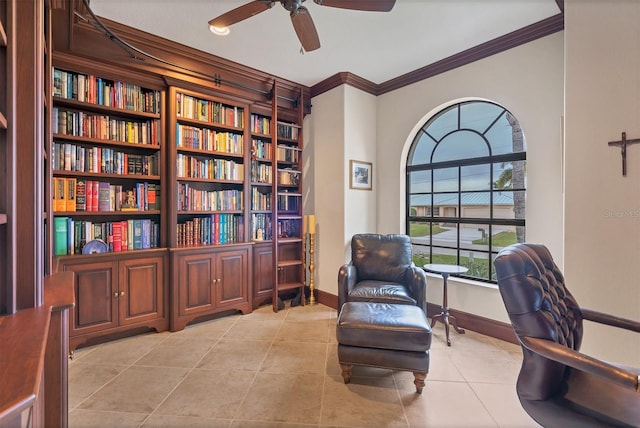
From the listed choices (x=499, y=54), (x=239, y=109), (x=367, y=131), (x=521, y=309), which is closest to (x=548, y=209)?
(x=499, y=54)

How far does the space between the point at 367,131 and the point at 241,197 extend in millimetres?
1818

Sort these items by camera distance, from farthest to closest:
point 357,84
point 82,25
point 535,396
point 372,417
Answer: point 357,84, point 82,25, point 372,417, point 535,396

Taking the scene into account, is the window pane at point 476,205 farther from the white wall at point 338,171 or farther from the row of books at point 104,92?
the row of books at point 104,92

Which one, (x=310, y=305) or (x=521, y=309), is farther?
(x=310, y=305)

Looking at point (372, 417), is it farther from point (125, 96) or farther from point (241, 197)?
point (125, 96)

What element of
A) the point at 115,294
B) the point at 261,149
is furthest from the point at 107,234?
the point at 261,149

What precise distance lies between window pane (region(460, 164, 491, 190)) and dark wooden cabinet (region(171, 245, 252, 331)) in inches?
100

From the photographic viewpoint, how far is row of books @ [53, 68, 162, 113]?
2455mm

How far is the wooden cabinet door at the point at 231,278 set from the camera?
315cm

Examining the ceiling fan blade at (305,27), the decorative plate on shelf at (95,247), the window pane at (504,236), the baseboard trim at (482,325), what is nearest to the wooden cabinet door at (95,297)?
the decorative plate on shelf at (95,247)

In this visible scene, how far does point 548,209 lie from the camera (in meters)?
2.49

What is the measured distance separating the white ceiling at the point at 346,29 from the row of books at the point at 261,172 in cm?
112

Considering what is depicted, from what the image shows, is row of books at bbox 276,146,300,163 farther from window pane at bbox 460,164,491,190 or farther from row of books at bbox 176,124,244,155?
window pane at bbox 460,164,491,190

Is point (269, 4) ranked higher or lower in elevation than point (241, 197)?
higher
